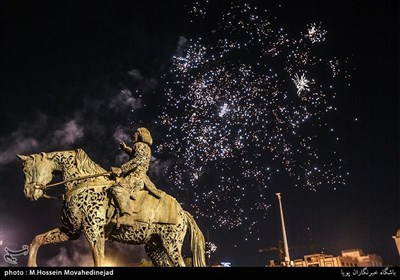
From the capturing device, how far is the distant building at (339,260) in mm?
43906

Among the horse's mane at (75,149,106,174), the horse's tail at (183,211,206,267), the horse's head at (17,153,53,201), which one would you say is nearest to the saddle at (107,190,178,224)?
the horse's tail at (183,211,206,267)

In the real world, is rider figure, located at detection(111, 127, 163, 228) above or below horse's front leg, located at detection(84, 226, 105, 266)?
above

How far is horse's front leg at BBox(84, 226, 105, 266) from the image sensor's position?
22.2 ft

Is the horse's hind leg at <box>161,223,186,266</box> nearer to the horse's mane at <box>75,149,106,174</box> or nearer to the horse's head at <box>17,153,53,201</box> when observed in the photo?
the horse's mane at <box>75,149,106,174</box>

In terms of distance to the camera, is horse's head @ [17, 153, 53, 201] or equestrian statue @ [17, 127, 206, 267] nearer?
equestrian statue @ [17, 127, 206, 267]

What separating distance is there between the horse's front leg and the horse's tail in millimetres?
2246

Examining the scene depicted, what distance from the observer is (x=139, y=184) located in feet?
25.5

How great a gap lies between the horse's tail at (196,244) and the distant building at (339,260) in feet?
91.4

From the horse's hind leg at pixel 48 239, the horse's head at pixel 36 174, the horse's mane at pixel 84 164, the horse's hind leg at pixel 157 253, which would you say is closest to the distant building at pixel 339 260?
the horse's hind leg at pixel 157 253

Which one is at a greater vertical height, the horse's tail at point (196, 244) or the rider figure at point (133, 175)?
the rider figure at point (133, 175)

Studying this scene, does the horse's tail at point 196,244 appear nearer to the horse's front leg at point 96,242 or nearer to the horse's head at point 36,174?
the horse's front leg at point 96,242
